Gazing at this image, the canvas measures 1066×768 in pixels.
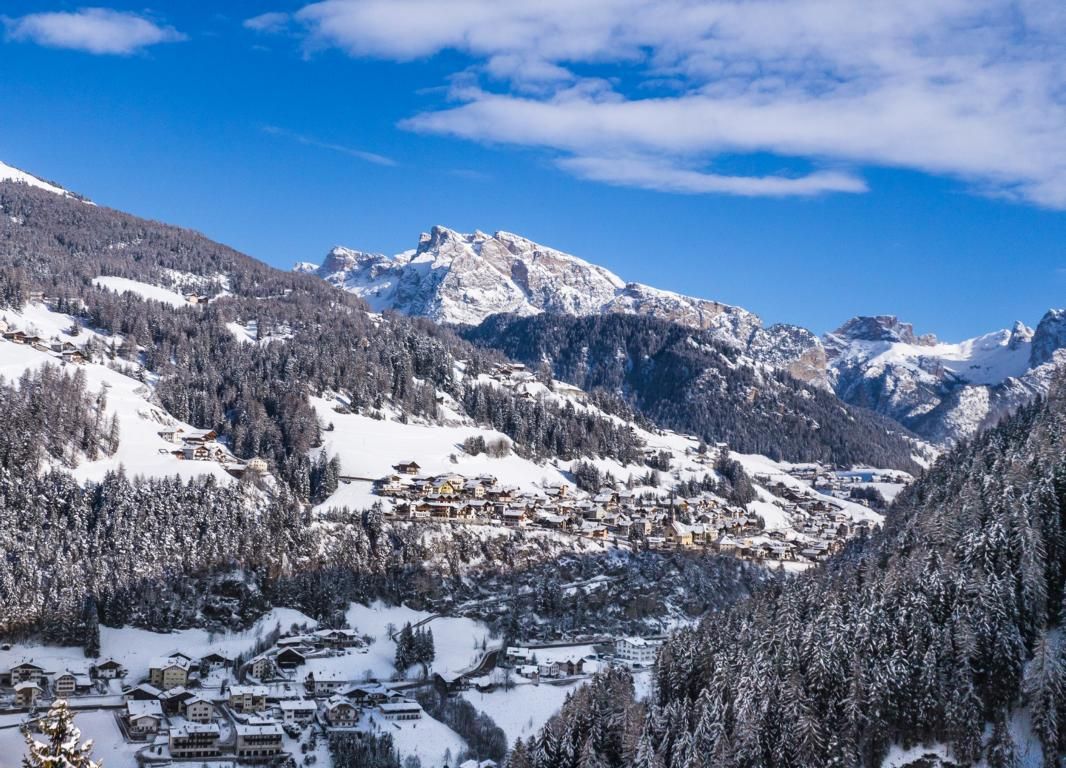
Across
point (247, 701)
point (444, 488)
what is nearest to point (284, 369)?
point (444, 488)

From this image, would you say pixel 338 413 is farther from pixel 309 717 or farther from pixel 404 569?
pixel 309 717

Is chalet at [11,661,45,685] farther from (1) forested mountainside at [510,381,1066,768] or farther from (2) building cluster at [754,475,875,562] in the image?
(2) building cluster at [754,475,875,562]

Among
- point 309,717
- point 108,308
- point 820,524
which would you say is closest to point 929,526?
point 309,717

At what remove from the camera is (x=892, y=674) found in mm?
45781

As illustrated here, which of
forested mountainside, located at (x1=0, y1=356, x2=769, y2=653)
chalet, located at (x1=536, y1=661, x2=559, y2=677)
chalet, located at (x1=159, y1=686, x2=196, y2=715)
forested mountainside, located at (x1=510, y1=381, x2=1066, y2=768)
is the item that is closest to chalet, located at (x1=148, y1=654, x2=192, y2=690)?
chalet, located at (x1=159, y1=686, x2=196, y2=715)

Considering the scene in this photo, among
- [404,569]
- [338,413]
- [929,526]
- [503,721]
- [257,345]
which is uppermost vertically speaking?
[257,345]

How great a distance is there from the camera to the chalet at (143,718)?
58500 millimetres

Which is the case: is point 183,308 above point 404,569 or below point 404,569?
above

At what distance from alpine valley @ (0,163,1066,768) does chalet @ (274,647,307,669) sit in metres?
0.16

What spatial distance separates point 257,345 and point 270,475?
147 feet

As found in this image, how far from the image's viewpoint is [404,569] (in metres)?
91.3

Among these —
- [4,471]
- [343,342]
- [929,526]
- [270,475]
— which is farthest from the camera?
[343,342]

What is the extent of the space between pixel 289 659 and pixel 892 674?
43545mm

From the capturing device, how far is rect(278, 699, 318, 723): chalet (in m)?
62.5
